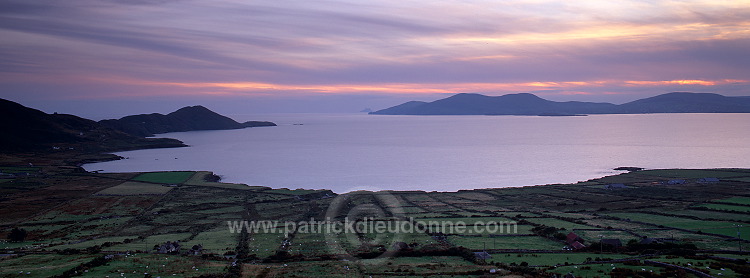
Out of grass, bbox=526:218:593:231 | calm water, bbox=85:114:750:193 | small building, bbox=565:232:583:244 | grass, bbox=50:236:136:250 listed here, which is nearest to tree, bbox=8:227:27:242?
grass, bbox=50:236:136:250

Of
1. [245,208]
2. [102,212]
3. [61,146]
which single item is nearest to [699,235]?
[245,208]

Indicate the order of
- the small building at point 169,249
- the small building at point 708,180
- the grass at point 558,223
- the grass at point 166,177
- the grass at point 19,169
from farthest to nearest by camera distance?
the grass at point 19,169, the grass at point 166,177, the small building at point 708,180, the grass at point 558,223, the small building at point 169,249

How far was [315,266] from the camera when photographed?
24281 millimetres

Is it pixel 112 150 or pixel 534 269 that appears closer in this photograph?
pixel 534 269

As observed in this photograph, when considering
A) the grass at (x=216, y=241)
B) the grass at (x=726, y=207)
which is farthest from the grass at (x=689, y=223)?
the grass at (x=216, y=241)

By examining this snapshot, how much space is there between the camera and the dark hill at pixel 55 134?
104588 mm

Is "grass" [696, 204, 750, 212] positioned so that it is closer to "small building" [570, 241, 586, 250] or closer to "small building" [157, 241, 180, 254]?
→ "small building" [570, 241, 586, 250]

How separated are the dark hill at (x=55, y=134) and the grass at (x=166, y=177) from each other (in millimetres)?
47816

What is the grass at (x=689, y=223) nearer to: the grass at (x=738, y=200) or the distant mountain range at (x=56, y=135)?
the grass at (x=738, y=200)

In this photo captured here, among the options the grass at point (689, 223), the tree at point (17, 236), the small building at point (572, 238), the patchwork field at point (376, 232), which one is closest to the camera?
the patchwork field at point (376, 232)

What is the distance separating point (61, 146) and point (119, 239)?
3631 inches

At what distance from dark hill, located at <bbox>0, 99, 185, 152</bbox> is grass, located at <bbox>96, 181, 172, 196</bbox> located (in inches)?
2181

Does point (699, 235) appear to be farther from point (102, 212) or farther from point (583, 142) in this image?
point (583, 142)

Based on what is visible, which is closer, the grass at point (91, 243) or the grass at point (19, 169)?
the grass at point (91, 243)
